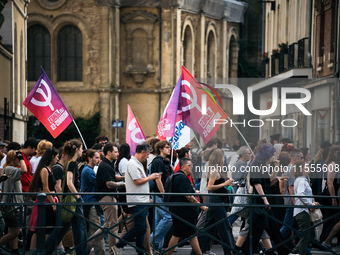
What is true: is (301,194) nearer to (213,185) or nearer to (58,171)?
(213,185)

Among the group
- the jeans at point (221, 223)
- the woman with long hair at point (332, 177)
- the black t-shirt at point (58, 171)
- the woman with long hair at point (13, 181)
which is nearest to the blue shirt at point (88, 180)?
the black t-shirt at point (58, 171)

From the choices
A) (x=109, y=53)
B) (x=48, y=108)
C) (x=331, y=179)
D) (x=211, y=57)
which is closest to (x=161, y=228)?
(x=331, y=179)

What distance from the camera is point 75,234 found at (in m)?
10.5

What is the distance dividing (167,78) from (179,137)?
1167 inches

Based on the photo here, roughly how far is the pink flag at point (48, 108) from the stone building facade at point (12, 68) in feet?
33.2

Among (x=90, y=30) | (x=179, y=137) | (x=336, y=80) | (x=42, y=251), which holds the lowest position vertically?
Result: (x=42, y=251)

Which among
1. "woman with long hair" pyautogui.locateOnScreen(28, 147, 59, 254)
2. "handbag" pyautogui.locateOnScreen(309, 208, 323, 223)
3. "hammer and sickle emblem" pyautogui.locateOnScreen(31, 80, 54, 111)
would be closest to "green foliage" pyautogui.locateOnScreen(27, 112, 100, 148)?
"hammer and sickle emblem" pyautogui.locateOnScreen(31, 80, 54, 111)

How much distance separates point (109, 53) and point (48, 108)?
2849 cm

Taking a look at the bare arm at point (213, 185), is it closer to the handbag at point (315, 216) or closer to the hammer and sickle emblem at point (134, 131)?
the handbag at point (315, 216)

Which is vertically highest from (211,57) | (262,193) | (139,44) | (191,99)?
(139,44)

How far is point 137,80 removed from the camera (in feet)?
145

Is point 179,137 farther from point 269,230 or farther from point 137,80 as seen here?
point 137,80

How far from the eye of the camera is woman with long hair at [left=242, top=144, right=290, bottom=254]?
1070 centimetres

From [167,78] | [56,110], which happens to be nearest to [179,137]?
[56,110]
